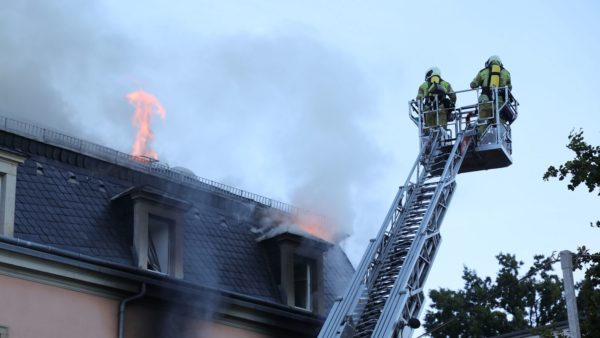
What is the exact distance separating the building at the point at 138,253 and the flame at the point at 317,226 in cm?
25

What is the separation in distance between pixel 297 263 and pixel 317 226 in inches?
41.6

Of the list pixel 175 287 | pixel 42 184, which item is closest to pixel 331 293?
pixel 175 287

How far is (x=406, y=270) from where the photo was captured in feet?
60.2

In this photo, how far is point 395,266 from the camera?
1909cm

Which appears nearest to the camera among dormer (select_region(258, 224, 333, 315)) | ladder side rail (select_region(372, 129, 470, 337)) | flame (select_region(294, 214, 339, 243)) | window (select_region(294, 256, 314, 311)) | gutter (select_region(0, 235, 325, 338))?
gutter (select_region(0, 235, 325, 338))

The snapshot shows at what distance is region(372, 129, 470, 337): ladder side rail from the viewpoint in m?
17.3

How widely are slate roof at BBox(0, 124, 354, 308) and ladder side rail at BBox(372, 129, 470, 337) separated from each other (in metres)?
3.04

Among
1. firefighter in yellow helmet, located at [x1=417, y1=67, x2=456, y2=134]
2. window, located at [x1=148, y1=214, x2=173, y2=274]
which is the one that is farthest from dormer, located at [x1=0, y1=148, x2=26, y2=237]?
firefighter in yellow helmet, located at [x1=417, y1=67, x2=456, y2=134]

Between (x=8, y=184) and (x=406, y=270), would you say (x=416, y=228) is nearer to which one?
(x=406, y=270)

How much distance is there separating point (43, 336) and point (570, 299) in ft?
25.5

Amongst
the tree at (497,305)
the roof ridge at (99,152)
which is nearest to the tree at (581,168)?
the roof ridge at (99,152)

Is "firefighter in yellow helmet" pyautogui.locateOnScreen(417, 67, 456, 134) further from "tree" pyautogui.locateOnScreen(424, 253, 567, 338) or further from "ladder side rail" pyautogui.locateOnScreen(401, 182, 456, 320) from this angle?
"tree" pyautogui.locateOnScreen(424, 253, 567, 338)

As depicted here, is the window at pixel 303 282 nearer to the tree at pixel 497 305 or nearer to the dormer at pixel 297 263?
the dormer at pixel 297 263

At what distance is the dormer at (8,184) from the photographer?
16562 mm
